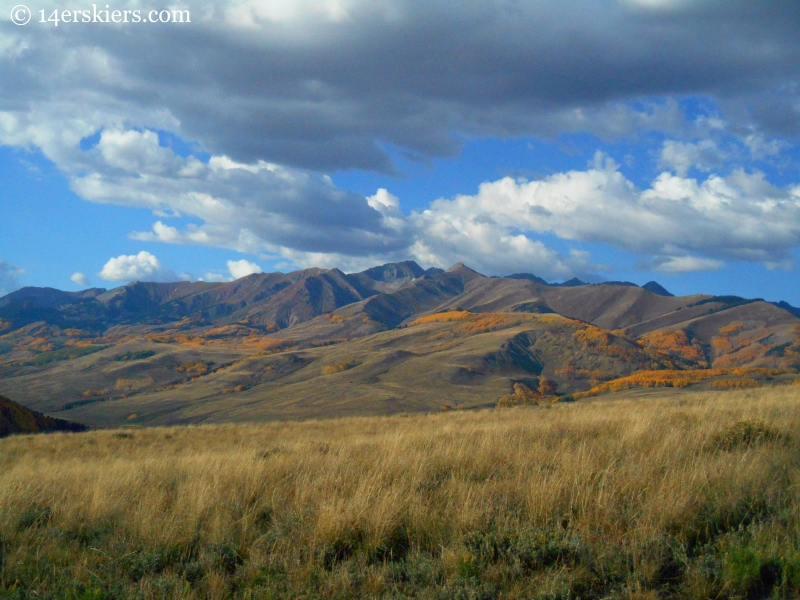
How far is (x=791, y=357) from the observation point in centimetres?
17888

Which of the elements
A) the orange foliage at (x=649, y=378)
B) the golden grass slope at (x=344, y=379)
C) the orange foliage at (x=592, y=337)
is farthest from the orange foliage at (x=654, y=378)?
the orange foliage at (x=592, y=337)

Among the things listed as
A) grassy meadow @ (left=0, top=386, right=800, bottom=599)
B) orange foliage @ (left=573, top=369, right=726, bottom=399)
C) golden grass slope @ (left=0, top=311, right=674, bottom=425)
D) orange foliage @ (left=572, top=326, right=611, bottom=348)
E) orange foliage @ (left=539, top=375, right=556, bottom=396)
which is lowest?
orange foliage @ (left=539, top=375, right=556, bottom=396)

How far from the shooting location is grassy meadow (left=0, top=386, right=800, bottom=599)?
16.4 ft

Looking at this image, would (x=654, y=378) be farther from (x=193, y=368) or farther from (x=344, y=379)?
(x=193, y=368)

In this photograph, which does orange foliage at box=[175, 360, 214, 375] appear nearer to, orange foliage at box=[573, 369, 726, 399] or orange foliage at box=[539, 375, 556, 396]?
orange foliage at box=[539, 375, 556, 396]

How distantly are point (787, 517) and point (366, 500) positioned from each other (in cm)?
439

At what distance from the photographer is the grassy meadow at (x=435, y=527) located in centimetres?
500

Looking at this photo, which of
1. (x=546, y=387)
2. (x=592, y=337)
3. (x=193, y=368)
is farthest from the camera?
(x=193, y=368)

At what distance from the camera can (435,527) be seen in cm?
591

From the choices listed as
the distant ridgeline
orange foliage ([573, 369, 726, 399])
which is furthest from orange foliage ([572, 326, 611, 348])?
the distant ridgeline

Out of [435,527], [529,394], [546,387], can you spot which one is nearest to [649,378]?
[546,387]

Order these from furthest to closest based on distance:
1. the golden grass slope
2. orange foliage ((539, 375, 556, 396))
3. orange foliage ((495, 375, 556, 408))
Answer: orange foliage ((539, 375, 556, 396)), orange foliage ((495, 375, 556, 408)), the golden grass slope

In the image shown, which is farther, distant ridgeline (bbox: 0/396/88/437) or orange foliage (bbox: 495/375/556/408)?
orange foliage (bbox: 495/375/556/408)

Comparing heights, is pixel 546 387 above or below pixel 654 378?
below
